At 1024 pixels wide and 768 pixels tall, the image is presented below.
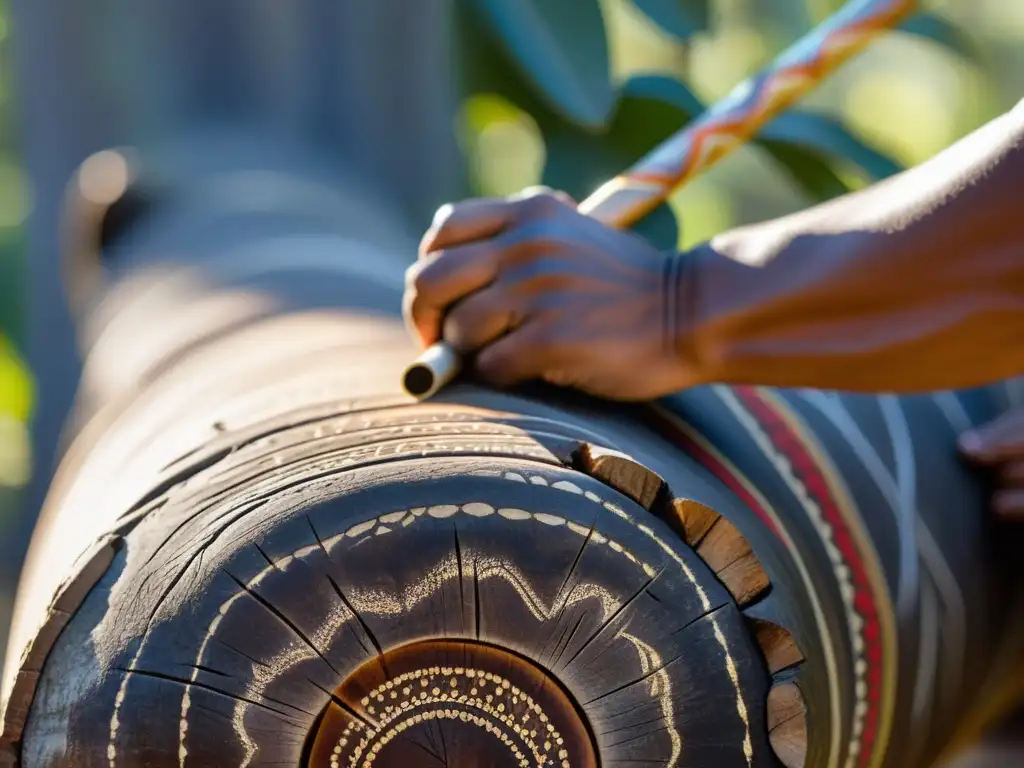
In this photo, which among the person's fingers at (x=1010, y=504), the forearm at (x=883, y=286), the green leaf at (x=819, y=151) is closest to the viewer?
the forearm at (x=883, y=286)

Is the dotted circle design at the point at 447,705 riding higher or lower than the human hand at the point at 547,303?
lower

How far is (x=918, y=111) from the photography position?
828cm

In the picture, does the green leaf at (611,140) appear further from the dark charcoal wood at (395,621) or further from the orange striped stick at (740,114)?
the dark charcoal wood at (395,621)

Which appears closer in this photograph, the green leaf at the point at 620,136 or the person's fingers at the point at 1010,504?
the person's fingers at the point at 1010,504

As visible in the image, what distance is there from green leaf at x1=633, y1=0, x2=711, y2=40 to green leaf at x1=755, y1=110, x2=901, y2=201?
0.54 feet

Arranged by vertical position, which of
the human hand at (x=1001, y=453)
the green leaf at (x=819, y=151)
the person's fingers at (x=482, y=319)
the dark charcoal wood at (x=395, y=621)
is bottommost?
the dark charcoal wood at (x=395, y=621)

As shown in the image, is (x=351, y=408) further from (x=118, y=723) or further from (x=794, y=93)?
(x=794, y=93)

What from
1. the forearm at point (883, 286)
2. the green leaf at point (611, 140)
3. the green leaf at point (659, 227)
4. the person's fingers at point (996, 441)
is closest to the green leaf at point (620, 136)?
the green leaf at point (611, 140)

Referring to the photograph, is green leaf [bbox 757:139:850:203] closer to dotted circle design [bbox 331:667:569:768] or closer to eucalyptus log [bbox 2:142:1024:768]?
eucalyptus log [bbox 2:142:1024:768]

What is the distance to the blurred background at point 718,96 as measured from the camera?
2.08m

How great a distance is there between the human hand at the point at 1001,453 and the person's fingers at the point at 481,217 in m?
0.39

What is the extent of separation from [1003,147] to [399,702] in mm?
461

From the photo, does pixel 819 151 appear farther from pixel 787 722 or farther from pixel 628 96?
pixel 787 722

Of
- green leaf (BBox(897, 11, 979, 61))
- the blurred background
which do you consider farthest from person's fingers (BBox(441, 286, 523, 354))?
green leaf (BBox(897, 11, 979, 61))
